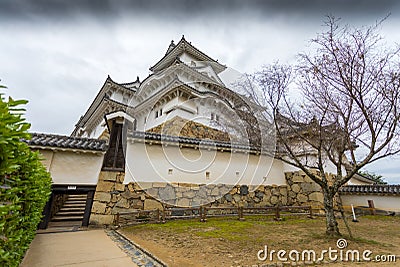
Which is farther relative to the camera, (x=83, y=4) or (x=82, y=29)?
(x=82, y=29)

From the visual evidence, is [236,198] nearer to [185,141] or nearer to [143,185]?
[185,141]

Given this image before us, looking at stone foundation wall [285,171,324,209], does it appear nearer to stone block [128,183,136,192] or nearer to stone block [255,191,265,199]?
stone block [255,191,265,199]

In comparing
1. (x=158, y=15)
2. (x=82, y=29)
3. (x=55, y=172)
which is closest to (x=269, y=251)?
(x=158, y=15)

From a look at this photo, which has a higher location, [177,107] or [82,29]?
[177,107]

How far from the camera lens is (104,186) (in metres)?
5.88

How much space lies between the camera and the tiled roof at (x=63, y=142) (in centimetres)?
534

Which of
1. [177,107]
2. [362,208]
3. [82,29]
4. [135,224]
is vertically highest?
[177,107]

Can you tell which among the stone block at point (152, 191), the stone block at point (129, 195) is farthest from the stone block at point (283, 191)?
the stone block at point (129, 195)

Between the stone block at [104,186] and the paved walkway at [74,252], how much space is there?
1421 mm

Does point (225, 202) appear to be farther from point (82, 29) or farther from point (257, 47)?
point (82, 29)

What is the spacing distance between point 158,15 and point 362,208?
1010 cm

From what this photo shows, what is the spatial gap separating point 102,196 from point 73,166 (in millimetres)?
1194

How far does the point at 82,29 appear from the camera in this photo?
9.76 ft

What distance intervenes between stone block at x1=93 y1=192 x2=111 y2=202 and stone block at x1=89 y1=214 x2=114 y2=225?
1.42 ft
